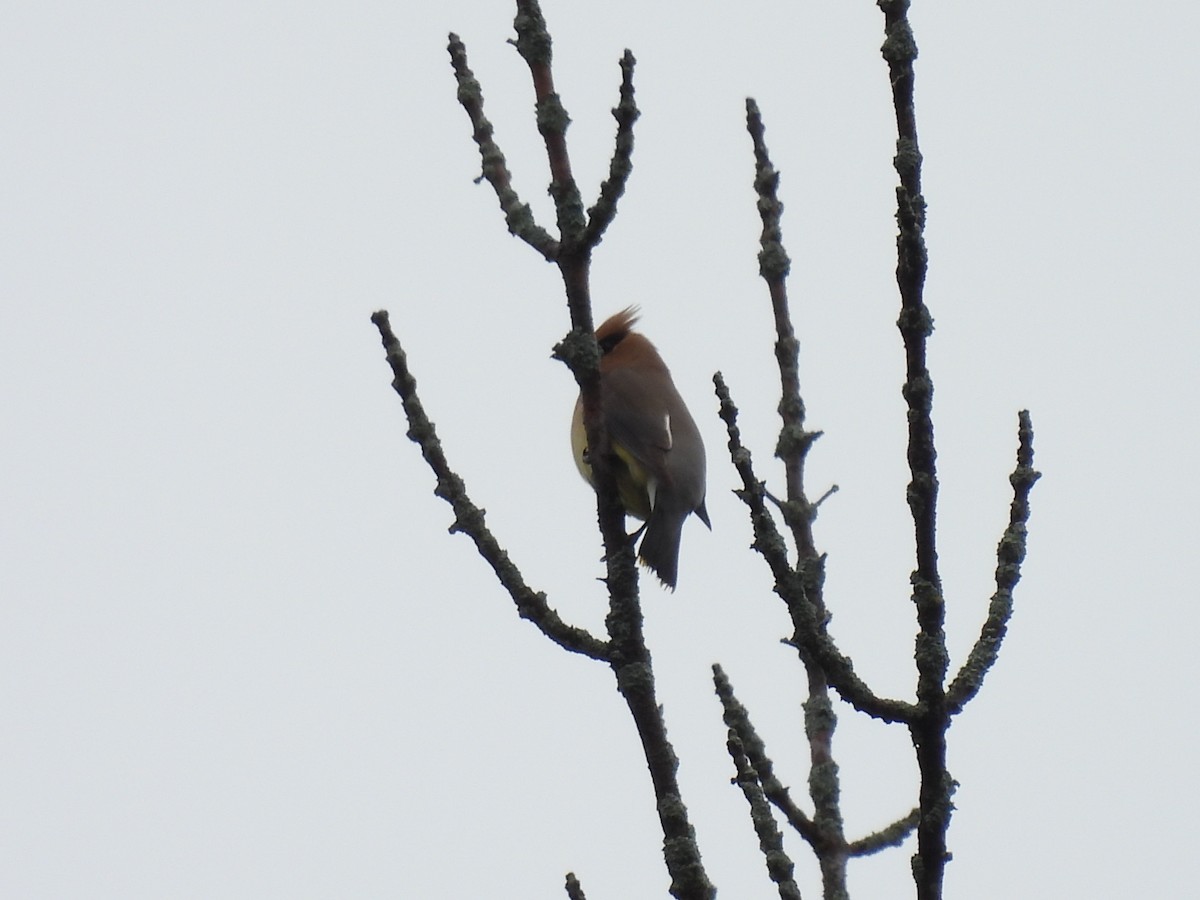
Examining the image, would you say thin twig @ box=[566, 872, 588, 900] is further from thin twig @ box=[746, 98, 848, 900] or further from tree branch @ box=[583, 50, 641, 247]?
tree branch @ box=[583, 50, 641, 247]

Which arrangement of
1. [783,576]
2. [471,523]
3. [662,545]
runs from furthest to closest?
[662,545] < [471,523] < [783,576]

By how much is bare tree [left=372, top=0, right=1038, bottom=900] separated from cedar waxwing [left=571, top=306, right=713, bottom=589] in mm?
1938

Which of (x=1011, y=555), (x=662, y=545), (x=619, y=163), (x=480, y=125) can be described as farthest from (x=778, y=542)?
(x=662, y=545)

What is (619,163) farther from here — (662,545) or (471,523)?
(662,545)

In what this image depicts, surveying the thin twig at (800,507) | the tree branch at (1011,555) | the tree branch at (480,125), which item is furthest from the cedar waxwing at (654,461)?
the tree branch at (1011,555)

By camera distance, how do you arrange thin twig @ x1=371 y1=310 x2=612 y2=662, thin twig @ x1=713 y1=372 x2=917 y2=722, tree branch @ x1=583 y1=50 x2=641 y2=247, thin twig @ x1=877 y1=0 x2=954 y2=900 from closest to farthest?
thin twig @ x1=877 y1=0 x2=954 y2=900
thin twig @ x1=713 y1=372 x2=917 y2=722
tree branch @ x1=583 y1=50 x2=641 y2=247
thin twig @ x1=371 y1=310 x2=612 y2=662

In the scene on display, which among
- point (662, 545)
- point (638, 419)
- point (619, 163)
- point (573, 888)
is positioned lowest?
point (573, 888)

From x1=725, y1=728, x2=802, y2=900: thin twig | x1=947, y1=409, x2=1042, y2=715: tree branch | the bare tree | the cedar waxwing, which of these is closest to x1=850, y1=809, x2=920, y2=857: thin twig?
the bare tree

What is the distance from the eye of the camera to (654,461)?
18.1 ft

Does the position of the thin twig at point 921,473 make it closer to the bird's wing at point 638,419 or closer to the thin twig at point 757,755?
the thin twig at point 757,755

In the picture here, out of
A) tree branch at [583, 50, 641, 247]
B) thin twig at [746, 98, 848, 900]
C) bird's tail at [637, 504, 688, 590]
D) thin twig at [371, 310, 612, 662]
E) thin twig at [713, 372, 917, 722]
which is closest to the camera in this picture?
thin twig at [713, 372, 917, 722]

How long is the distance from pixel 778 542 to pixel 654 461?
341 cm

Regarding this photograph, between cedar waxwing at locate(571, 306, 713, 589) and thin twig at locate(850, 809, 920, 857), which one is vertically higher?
cedar waxwing at locate(571, 306, 713, 589)

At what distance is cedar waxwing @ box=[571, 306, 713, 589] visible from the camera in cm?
548
